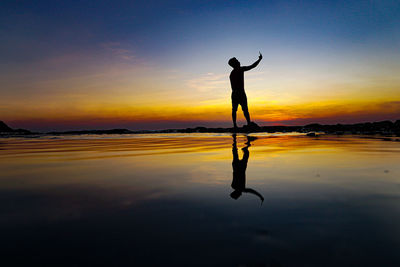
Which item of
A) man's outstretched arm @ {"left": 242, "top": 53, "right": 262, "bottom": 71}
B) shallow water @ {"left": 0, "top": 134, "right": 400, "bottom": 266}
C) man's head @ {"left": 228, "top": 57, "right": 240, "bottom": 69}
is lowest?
shallow water @ {"left": 0, "top": 134, "right": 400, "bottom": 266}

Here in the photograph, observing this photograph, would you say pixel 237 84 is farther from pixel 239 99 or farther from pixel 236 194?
pixel 236 194

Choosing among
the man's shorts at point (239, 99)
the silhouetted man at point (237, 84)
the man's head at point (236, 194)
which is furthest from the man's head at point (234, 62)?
the man's head at point (236, 194)

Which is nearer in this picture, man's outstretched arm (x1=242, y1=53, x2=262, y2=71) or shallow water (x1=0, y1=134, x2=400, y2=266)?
shallow water (x1=0, y1=134, x2=400, y2=266)

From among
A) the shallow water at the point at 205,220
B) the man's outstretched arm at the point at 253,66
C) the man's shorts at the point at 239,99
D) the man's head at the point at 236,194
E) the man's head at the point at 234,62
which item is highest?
the man's head at the point at 234,62

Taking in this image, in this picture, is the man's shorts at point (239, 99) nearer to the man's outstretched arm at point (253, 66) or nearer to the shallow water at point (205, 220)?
the man's outstretched arm at point (253, 66)

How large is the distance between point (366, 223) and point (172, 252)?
114 cm

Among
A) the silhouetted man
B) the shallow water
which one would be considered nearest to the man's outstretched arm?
the silhouetted man

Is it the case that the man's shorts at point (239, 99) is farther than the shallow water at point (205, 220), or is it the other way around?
the man's shorts at point (239, 99)

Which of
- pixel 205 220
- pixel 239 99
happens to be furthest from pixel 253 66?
pixel 205 220

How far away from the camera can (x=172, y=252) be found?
1.21m

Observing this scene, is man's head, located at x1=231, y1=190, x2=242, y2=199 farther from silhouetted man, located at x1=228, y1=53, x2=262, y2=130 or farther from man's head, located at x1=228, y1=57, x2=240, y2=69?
man's head, located at x1=228, y1=57, x2=240, y2=69

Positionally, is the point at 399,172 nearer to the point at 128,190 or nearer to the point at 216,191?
the point at 216,191

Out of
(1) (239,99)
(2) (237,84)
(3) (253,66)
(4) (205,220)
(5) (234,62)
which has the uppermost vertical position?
(5) (234,62)

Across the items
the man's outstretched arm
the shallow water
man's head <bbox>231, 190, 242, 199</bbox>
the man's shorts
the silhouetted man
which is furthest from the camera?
the man's shorts
